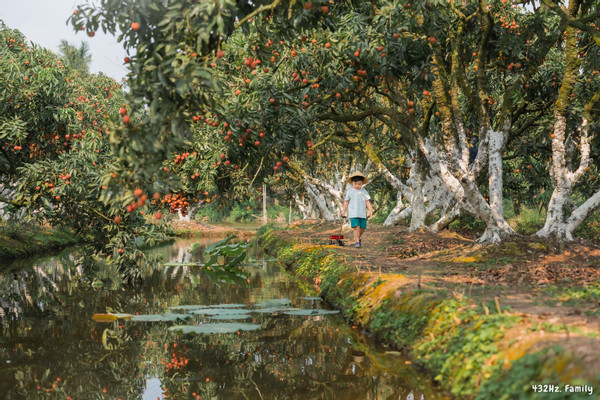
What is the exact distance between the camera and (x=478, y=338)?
6.24m

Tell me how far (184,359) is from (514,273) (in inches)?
266

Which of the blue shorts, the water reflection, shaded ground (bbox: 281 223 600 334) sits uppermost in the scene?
the blue shorts

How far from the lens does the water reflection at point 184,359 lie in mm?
6469

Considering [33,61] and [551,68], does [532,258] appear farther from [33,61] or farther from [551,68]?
[33,61]

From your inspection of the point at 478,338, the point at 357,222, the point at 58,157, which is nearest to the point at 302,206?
the point at 357,222

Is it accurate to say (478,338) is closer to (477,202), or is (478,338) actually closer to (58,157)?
(477,202)

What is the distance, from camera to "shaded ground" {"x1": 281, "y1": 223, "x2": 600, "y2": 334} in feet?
24.1

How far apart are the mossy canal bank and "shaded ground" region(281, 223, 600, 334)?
10cm

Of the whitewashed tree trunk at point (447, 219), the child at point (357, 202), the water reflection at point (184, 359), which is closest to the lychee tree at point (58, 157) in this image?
the water reflection at point (184, 359)

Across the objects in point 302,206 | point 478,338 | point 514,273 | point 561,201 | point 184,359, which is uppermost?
point 302,206

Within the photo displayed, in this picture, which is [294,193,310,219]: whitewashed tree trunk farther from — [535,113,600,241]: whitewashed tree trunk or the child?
[535,113,600,241]: whitewashed tree trunk

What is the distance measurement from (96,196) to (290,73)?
6175mm

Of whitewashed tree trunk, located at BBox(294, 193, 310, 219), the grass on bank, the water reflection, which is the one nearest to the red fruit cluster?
the water reflection

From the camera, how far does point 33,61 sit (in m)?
17.2
